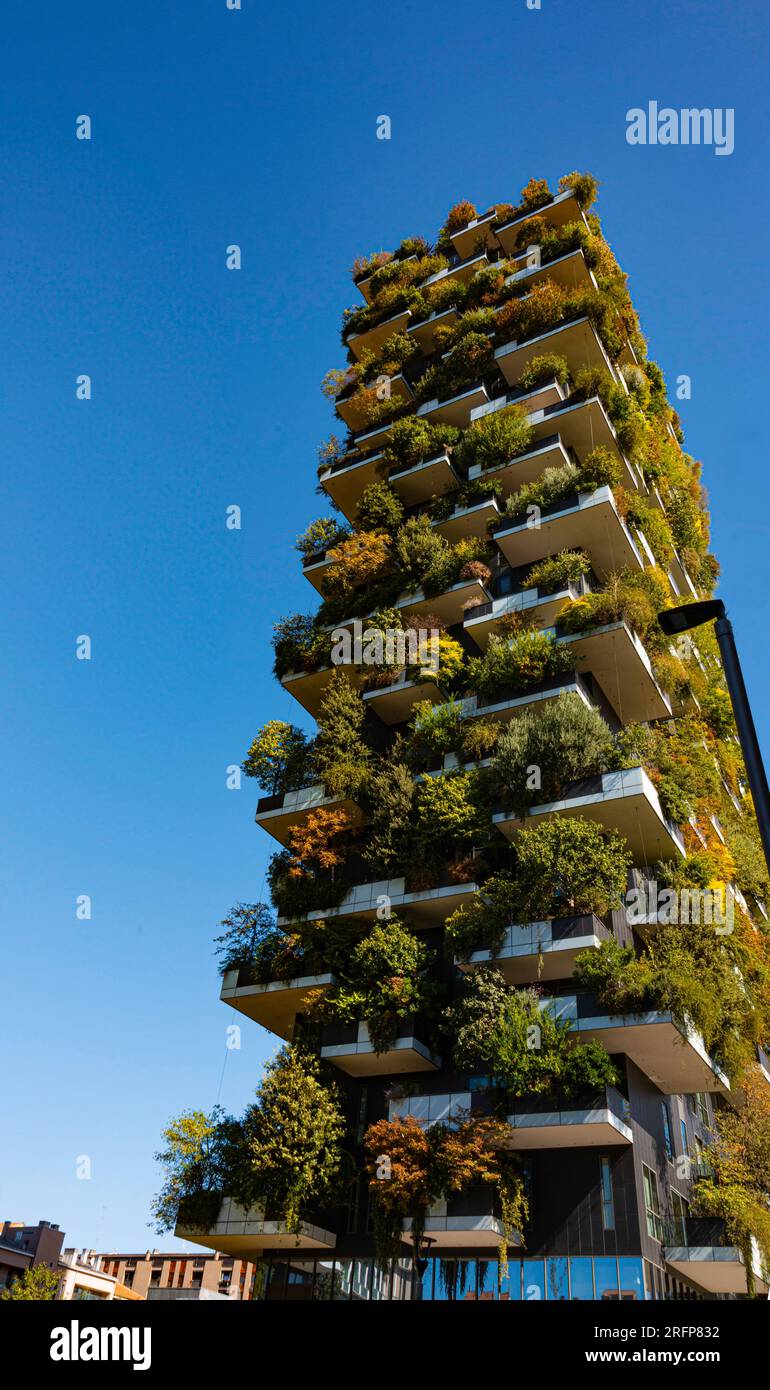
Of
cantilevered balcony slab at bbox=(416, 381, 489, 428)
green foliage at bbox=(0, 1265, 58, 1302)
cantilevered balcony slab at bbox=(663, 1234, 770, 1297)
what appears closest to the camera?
cantilevered balcony slab at bbox=(663, 1234, 770, 1297)

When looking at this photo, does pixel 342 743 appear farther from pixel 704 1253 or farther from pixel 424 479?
pixel 704 1253

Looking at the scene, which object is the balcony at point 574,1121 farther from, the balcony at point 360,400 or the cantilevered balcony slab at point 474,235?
the cantilevered balcony slab at point 474,235

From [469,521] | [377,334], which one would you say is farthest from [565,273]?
[469,521]

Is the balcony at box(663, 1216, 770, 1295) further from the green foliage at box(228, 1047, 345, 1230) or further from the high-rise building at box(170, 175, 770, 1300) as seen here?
the green foliage at box(228, 1047, 345, 1230)

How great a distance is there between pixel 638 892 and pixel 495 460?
1900 centimetres

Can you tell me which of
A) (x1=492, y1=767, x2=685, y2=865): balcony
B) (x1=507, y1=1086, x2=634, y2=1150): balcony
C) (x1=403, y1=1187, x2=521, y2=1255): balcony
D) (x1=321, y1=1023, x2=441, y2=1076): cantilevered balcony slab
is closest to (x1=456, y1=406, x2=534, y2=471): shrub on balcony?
(x1=492, y1=767, x2=685, y2=865): balcony

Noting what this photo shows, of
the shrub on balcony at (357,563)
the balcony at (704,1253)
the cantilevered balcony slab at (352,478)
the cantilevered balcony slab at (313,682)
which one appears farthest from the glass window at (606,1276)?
the cantilevered balcony slab at (352,478)

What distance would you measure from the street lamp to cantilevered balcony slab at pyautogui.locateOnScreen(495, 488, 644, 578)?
25022 mm

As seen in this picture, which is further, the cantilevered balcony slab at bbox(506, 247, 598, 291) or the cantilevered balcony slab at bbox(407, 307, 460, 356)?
the cantilevered balcony slab at bbox(407, 307, 460, 356)

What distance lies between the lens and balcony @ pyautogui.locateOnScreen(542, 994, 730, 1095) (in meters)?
24.8

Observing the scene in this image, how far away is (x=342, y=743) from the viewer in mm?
34875

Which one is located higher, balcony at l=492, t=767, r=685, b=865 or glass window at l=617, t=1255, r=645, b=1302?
balcony at l=492, t=767, r=685, b=865
